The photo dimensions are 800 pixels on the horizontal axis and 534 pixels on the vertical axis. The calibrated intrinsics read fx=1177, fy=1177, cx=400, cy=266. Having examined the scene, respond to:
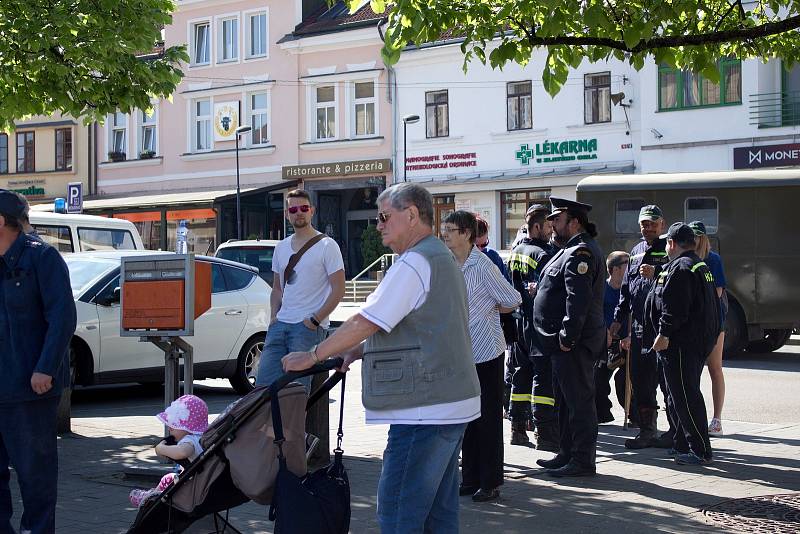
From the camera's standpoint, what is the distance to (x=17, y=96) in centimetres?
1208

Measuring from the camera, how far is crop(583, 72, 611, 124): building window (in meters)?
32.8

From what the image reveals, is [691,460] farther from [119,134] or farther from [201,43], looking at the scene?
[119,134]

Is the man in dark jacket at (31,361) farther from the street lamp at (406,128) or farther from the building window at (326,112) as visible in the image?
the building window at (326,112)

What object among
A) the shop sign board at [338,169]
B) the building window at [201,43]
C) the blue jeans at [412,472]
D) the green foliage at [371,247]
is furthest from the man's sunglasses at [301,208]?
the building window at [201,43]

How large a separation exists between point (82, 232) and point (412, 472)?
483 inches

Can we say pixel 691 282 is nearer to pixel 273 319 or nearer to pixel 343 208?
pixel 273 319

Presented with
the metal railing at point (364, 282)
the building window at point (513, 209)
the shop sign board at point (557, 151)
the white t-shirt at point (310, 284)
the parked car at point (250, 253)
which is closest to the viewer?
the white t-shirt at point (310, 284)

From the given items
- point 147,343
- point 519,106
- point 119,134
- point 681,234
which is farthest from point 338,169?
point 681,234

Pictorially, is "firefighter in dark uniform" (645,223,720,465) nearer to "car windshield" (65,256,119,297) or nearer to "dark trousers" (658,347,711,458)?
"dark trousers" (658,347,711,458)

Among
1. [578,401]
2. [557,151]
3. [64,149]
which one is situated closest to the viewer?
[578,401]

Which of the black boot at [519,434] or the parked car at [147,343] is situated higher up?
the parked car at [147,343]

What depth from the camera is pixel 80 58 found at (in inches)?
466

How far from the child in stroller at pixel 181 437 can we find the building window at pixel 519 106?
29484mm

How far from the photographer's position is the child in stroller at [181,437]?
5.38 metres
